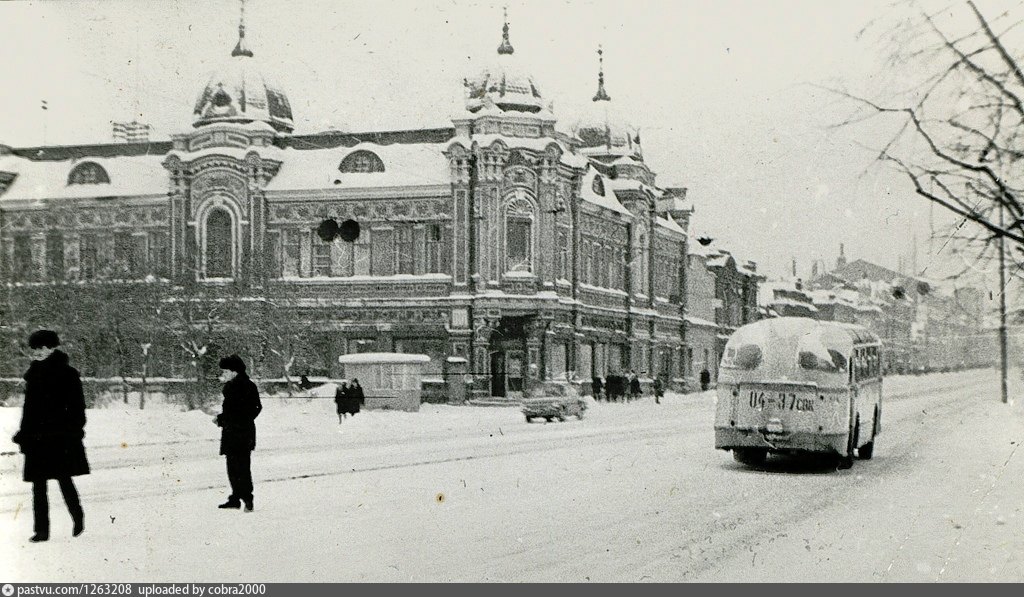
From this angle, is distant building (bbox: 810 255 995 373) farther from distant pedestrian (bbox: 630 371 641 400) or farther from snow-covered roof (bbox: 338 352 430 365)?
snow-covered roof (bbox: 338 352 430 365)

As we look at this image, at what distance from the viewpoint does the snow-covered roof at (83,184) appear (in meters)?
18.6

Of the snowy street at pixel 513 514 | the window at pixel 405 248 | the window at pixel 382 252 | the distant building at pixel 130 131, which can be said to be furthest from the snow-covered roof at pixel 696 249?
the distant building at pixel 130 131

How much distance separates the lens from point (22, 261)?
21172mm

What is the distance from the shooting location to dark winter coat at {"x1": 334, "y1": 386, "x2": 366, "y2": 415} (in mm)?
29047

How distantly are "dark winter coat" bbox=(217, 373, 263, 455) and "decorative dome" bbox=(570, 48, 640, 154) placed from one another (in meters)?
42.4

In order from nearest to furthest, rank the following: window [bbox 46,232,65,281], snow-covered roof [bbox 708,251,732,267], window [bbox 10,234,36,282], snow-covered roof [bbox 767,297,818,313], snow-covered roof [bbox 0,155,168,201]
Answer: snow-covered roof [bbox 0,155,168,201] < window [bbox 10,234,36,282] < window [bbox 46,232,65,281] < snow-covered roof [bbox 767,297,818,313] < snow-covered roof [bbox 708,251,732,267]

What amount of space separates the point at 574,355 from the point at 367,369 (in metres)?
13.6

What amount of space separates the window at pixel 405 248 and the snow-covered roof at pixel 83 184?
10291 mm

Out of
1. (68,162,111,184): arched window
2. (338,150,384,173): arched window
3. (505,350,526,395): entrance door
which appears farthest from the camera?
(338,150,384,173): arched window

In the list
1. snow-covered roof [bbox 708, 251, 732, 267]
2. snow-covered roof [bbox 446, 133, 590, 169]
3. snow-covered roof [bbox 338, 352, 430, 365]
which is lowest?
snow-covered roof [bbox 338, 352, 430, 365]

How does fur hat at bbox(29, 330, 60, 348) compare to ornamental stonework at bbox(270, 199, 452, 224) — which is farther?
ornamental stonework at bbox(270, 199, 452, 224)

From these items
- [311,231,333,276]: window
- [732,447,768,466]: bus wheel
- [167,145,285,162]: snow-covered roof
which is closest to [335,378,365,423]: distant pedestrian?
[311,231,333,276]: window

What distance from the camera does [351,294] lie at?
135 ft

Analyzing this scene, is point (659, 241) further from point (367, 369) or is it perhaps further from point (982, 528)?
point (982, 528)
